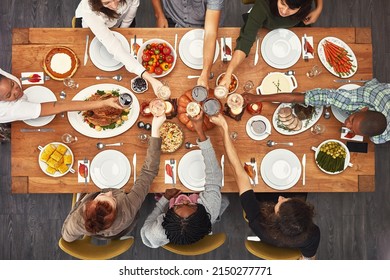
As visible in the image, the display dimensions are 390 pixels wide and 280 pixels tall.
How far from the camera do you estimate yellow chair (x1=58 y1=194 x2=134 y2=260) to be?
221 cm

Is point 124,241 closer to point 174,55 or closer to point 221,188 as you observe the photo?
point 221,188

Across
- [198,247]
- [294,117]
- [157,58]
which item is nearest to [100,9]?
[157,58]

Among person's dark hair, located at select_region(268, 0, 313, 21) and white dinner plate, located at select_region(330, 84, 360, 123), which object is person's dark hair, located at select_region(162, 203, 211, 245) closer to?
white dinner plate, located at select_region(330, 84, 360, 123)

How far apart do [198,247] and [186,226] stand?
0.30 m

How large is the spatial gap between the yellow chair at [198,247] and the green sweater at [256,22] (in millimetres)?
1232

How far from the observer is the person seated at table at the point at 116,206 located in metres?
2.08

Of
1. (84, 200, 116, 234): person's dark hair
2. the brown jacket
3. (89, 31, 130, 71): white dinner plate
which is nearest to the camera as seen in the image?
(84, 200, 116, 234): person's dark hair

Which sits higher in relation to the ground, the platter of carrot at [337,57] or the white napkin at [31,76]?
the platter of carrot at [337,57]

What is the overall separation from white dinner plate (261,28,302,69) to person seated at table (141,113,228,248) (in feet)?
2.15

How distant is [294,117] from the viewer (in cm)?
238

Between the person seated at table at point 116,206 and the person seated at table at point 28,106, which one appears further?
the person seated at table at point 28,106

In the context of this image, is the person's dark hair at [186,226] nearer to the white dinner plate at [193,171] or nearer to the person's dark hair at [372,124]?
the white dinner plate at [193,171]

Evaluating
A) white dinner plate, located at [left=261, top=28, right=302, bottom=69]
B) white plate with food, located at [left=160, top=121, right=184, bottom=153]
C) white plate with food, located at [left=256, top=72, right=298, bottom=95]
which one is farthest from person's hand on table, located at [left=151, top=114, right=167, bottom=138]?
white dinner plate, located at [left=261, top=28, right=302, bottom=69]

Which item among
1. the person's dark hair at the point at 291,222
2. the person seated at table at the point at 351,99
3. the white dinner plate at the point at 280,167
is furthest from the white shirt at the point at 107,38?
the person's dark hair at the point at 291,222
